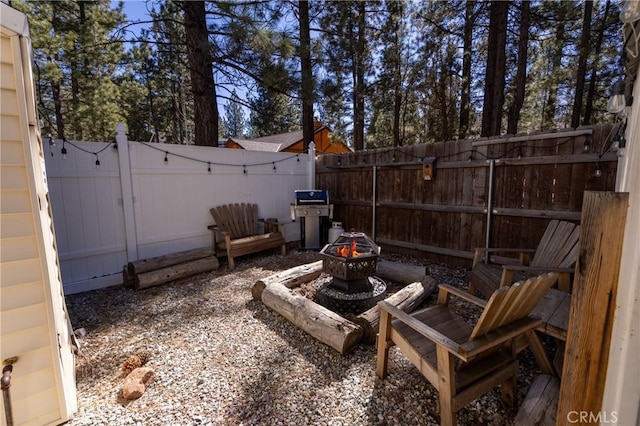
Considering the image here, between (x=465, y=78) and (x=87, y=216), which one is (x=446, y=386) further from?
(x=465, y=78)

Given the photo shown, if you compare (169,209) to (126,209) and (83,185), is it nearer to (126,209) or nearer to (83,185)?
(126,209)

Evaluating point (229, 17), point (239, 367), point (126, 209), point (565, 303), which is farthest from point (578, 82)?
point (126, 209)

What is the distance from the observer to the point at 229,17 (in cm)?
443

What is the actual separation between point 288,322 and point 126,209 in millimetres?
2703

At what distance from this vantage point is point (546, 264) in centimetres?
279

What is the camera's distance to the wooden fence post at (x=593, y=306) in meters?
0.84

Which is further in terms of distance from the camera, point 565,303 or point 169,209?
point 169,209

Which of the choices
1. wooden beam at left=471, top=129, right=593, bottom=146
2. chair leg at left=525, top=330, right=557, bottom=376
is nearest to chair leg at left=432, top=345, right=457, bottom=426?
chair leg at left=525, top=330, right=557, bottom=376

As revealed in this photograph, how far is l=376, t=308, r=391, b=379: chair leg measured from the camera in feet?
6.13

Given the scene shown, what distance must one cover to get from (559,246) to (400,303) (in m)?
1.66

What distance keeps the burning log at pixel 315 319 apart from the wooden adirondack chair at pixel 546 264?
53.8 inches

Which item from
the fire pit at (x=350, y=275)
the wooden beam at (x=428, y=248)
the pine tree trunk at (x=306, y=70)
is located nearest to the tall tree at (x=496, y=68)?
the wooden beam at (x=428, y=248)

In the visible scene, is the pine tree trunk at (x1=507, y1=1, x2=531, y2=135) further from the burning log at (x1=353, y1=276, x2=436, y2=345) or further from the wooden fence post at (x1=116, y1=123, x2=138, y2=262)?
the wooden fence post at (x1=116, y1=123, x2=138, y2=262)

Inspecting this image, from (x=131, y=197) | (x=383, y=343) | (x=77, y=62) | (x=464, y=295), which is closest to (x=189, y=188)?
(x=131, y=197)
